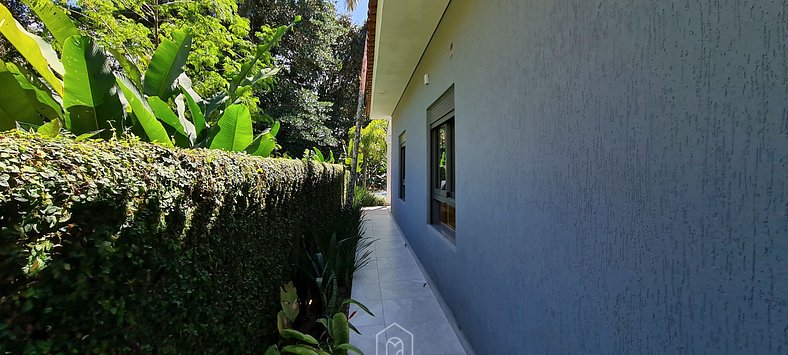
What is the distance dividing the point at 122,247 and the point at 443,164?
14.7 ft

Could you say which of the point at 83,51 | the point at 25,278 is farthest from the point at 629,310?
the point at 83,51

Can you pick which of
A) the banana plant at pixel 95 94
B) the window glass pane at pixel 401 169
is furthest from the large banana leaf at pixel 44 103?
the window glass pane at pixel 401 169

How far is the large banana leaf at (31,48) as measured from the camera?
2.01 metres

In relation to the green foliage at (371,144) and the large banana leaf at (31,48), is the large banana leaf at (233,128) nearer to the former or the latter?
the large banana leaf at (31,48)

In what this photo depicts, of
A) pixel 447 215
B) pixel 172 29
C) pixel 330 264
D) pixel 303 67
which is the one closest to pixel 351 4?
pixel 303 67

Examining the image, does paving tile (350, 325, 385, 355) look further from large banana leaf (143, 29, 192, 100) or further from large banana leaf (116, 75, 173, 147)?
large banana leaf (143, 29, 192, 100)

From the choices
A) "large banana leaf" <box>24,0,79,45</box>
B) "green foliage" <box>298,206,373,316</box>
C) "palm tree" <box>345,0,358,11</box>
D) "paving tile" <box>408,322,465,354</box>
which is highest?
"palm tree" <box>345,0,358,11</box>

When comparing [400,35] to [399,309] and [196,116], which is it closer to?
[196,116]

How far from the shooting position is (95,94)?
1984mm

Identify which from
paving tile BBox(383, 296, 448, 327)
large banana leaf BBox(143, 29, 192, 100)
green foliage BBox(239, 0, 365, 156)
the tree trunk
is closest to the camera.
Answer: large banana leaf BBox(143, 29, 192, 100)

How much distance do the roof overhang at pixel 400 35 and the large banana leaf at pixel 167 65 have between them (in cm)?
220

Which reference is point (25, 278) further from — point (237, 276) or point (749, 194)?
point (749, 194)

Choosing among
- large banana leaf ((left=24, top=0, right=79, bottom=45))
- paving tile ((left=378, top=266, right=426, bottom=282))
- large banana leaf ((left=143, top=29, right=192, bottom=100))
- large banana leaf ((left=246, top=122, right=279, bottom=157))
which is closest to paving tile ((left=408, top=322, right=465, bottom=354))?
paving tile ((left=378, top=266, right=426, bottom=282))

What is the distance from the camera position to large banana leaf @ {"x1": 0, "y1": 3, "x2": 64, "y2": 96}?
6.58 feet
